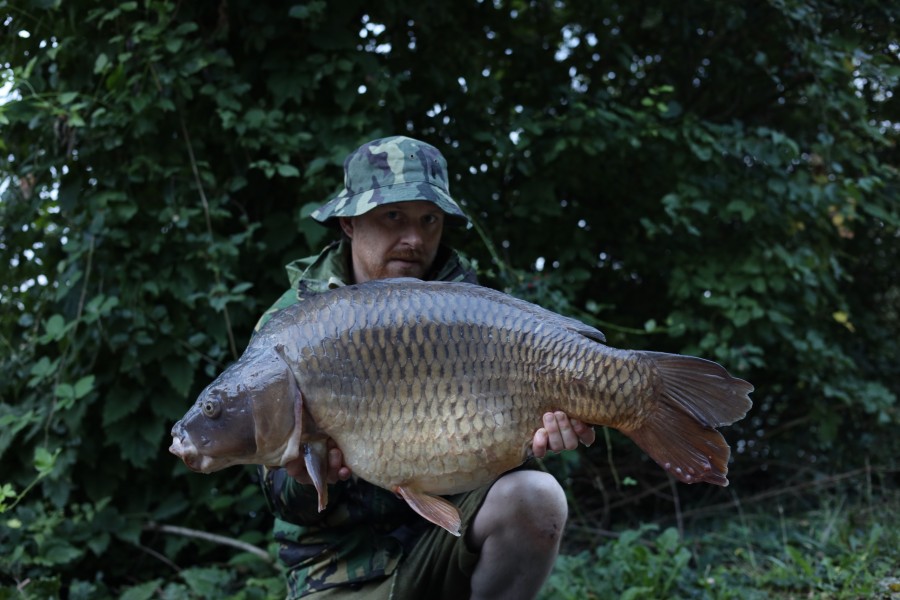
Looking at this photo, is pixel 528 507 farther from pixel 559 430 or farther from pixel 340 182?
pixel 340 182

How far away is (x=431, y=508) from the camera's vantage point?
1359mm

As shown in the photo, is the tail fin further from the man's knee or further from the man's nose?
the man's nose

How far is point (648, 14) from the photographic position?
10.1 feet

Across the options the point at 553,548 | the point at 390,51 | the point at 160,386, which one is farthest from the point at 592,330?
the point at 390,51

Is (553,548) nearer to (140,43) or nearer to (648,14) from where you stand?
(140,43)

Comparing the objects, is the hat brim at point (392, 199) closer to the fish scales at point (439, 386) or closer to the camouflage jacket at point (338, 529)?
the camouflage jacket at point (338, 529)

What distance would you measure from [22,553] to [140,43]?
4.19 feet

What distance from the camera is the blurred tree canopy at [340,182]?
2365 millimetres

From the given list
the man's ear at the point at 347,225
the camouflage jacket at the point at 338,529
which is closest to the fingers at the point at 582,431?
the camouflage jacket at the point at 338,529

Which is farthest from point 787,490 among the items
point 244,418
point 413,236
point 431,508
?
point 244,418

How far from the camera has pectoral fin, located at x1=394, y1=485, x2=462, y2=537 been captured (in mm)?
1348

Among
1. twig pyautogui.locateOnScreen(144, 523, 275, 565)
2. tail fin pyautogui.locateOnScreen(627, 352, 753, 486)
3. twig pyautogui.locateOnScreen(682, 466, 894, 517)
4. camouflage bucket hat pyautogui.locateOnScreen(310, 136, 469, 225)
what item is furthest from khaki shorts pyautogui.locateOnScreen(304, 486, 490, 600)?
twig pyautogui.locateOnScreen(682, 466, 894, 517)

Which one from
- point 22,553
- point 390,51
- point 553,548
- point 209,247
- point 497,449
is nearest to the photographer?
point 497,449

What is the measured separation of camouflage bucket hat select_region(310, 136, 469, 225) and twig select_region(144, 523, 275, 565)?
3.33 feet
